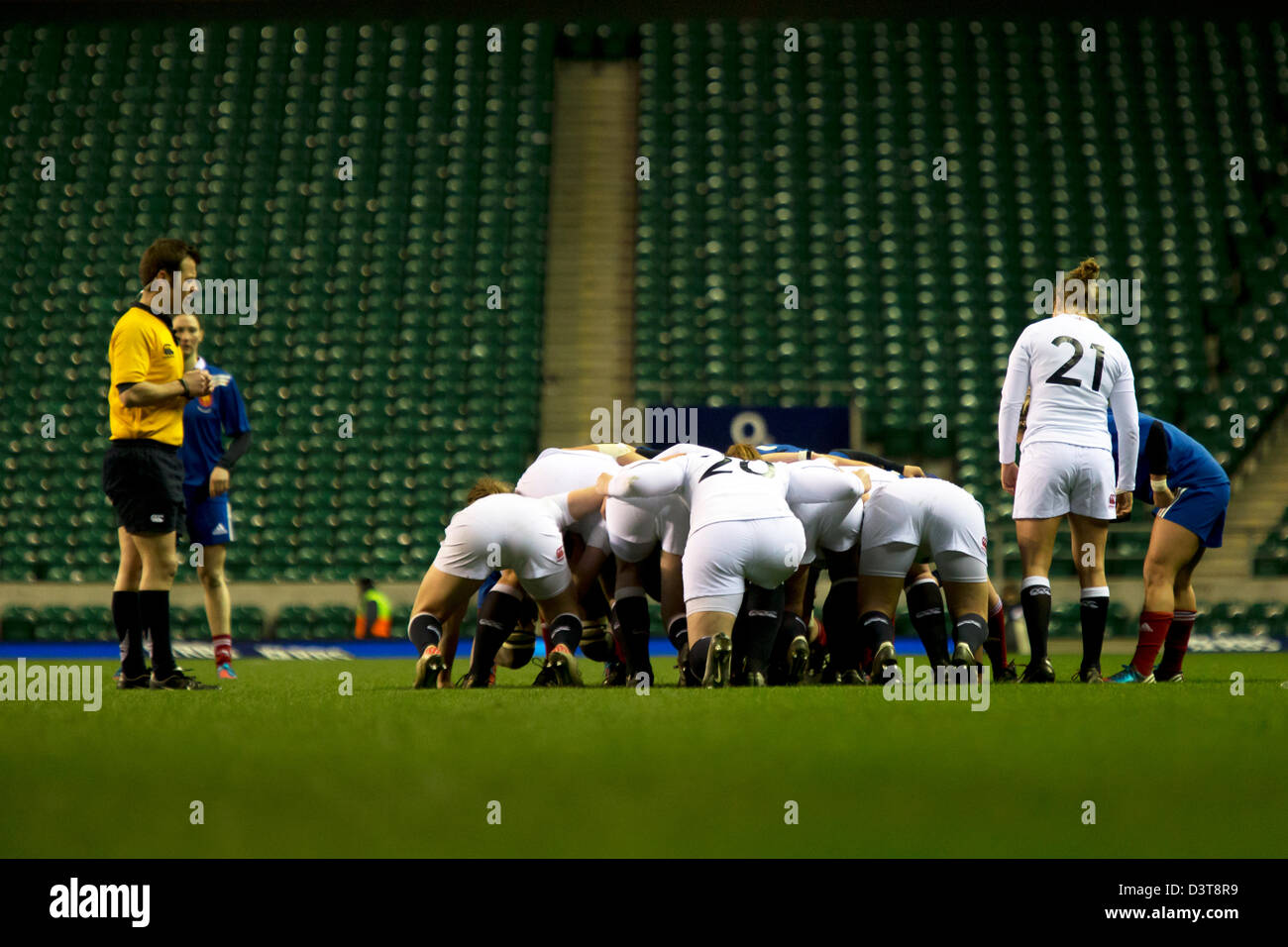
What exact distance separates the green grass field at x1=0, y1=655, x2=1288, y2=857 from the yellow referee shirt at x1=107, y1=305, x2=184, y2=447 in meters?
1.56

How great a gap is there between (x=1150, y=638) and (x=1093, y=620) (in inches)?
22.6

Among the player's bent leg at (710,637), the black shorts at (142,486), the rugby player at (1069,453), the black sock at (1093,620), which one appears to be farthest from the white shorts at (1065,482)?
the black shorts at (142,486)

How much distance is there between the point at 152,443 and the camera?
5.60m

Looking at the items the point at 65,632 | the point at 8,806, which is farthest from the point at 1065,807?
the point at 65,632

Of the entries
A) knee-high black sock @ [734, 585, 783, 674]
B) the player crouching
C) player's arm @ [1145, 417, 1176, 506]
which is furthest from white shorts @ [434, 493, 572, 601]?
player's arm @ [1145, 417, 1176, 506]

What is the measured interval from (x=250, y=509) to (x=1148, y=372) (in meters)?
11.5

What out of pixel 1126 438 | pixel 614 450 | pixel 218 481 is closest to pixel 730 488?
pixel 614 450

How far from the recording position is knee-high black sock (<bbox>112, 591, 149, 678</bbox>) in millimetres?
5840

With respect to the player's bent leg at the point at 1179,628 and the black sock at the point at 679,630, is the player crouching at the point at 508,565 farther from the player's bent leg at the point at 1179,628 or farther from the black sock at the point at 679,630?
the player's bent leg at the point at 1179,628

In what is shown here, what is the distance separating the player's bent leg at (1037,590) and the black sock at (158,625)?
150 inches

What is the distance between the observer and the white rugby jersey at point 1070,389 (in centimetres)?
591

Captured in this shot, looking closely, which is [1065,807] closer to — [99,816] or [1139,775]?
[1139,775]

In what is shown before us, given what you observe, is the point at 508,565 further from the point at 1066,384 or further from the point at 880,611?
the point at 1066,384

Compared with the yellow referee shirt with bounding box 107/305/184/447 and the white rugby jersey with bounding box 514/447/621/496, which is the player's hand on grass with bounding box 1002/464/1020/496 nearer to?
the white rugby jersey with bounding box 514/447/621/496
